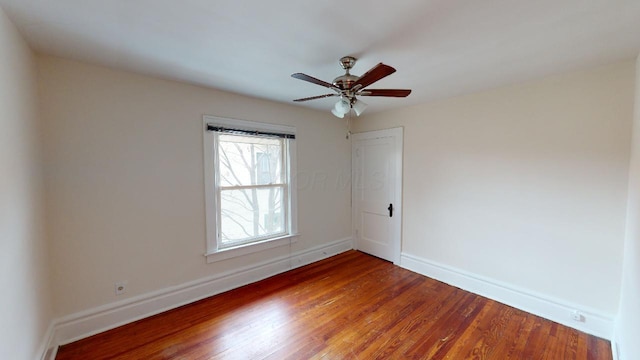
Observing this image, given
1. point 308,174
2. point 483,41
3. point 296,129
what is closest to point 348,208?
point 308,174

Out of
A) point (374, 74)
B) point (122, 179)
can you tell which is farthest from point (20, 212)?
point (374, 74)

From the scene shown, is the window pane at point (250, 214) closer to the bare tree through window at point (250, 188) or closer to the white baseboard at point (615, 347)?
the bare tree through window at point (250, 188)

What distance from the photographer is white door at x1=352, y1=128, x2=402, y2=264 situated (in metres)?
3.74

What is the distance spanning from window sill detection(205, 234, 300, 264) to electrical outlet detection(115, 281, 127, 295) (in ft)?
2.43

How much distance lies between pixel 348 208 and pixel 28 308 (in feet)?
12.0

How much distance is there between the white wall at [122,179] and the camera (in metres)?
2.06

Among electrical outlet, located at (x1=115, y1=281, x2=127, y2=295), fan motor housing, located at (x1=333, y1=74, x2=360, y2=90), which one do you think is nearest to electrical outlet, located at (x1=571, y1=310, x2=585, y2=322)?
fan motor housing, located at (x1=333, y1=74, x2=360, y2=90)

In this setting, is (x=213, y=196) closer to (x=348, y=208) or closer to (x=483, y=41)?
(x=348, y=208)

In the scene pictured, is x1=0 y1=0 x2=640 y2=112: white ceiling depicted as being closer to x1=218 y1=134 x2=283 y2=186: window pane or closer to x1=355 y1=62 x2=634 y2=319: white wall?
x1=355 y1=62 x2=634 y2=319: white wall

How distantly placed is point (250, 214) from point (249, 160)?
692 mm

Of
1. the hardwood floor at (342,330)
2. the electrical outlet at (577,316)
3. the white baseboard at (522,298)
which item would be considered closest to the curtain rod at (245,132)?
the hardwood floor at (342,330)

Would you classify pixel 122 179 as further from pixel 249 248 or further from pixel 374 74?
pixel 374 74

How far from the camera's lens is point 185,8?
1.38 m

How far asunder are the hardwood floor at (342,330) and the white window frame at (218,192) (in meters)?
0.49
